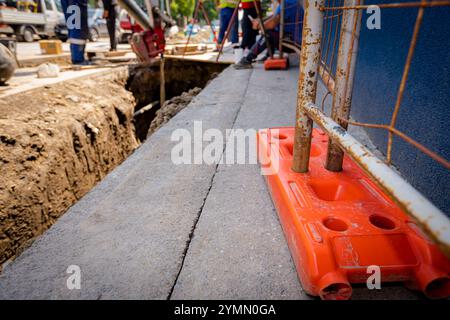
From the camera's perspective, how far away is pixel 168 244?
108 centimetres

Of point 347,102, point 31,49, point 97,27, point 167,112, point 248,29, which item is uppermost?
point 97,27

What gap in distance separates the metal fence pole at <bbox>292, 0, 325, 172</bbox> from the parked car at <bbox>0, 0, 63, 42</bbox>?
11.8 m

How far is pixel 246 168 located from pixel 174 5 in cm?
3878

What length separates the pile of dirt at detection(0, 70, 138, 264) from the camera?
2303 mm

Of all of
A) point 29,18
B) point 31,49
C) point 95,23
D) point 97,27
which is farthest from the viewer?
point 97,27

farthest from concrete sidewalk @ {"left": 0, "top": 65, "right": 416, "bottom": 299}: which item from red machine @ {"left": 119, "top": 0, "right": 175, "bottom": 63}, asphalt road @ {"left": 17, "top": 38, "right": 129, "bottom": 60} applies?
asphalt road @ {"left": 17, "top": 38, "right": 129, "bottom": 60}

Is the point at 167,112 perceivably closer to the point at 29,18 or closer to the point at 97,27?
the point at 29,18

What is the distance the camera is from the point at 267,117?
2539 millimetres

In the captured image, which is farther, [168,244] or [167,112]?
[167,112]

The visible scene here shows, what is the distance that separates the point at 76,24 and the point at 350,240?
6.43m

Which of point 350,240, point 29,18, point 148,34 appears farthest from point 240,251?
point 29,18

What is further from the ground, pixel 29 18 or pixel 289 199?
pixel 29 18

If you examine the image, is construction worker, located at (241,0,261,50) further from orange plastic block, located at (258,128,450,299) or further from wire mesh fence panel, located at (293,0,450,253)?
orange plastic block, located at (258,128,450,299)
